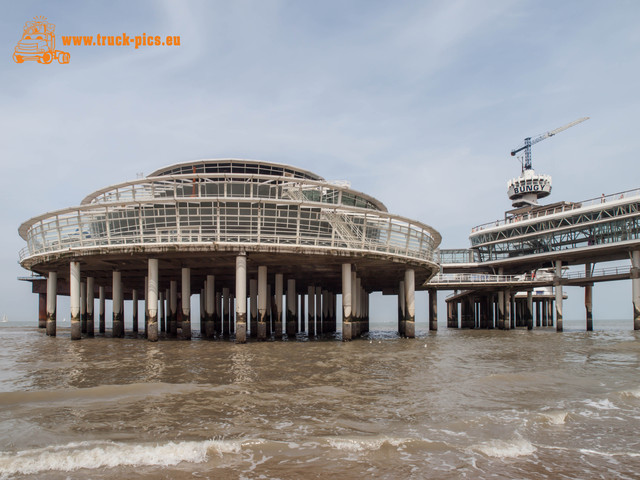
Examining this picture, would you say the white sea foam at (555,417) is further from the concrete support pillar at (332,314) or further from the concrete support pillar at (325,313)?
the concrete support pillar at (332,314)

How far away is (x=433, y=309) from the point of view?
6162 cm

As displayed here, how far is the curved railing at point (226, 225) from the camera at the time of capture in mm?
32062

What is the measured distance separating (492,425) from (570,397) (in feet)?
15.0

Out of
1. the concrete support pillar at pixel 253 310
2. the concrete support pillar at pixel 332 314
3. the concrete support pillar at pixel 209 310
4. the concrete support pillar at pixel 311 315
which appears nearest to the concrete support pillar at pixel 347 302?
the concrete support pillar at pixel 253 310

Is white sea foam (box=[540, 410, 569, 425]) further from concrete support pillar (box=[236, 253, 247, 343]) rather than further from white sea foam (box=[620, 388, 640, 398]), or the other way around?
concrete support pillar (box=[236, 253, 247, 343])

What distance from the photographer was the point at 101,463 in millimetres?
7695

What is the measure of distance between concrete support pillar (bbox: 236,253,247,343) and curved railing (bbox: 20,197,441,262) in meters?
2.19

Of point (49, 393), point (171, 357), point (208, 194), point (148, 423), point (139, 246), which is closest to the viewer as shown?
point (148, 423)

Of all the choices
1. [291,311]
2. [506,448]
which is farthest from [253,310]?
[506,448]

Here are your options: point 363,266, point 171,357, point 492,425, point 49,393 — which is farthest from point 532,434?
point 363,266

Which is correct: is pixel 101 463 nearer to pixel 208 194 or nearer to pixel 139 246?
pixel 139 246

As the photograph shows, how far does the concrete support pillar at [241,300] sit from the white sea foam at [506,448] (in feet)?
72.0

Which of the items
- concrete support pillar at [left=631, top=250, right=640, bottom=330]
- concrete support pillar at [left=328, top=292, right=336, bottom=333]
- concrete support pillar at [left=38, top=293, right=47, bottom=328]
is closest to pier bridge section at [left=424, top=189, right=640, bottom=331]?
concrete support pillar at [left=631, top=250, right=640, bottom=330]

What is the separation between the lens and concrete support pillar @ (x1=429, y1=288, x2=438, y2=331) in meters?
60.7
